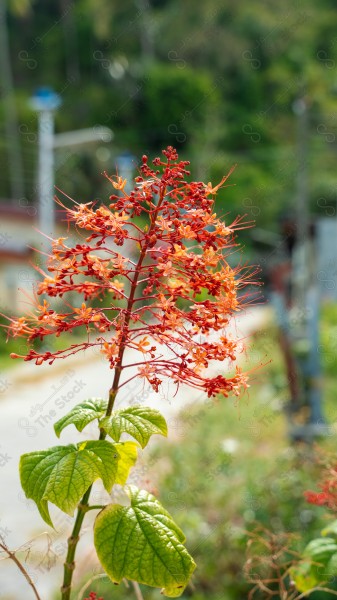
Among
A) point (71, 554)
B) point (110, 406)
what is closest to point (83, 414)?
point (110, 406)

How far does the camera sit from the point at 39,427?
662 cm

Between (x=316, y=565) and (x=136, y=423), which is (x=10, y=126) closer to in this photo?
(x=316, y=565)

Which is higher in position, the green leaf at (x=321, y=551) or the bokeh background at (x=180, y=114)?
the bokeh background at (x=180, y=114)

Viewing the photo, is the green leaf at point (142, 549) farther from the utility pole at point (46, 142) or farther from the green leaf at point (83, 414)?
the utility pole at point (46, 142)

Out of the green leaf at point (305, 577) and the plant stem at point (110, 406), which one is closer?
the plant stem at point (110, 406)

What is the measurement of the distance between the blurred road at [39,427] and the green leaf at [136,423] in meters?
0.04

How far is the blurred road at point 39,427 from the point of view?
9.14 feet

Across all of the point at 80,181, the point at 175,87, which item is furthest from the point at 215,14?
the point at 80,181

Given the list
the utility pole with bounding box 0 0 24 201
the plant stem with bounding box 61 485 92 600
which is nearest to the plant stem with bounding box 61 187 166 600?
the plant stem with bounding box 61 485 92 600

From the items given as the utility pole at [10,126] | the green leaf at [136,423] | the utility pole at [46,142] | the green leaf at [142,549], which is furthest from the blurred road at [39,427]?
the utility pole at [10,126]

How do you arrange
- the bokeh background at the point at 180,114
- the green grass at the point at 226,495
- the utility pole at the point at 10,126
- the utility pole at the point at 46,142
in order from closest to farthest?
1. the green grass at the point at 226,495
2. the utility pole at the point at 46,142
3. the bokeh background at the point at 180,114
4. the utility pole at the point at 10,126

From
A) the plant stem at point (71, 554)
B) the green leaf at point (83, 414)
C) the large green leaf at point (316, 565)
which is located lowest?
the plant stem at point (71, 554)

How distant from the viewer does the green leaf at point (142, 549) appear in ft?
3.63

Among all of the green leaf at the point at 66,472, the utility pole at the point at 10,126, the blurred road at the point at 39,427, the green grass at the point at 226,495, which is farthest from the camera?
the utility pole at the point at 10,126
